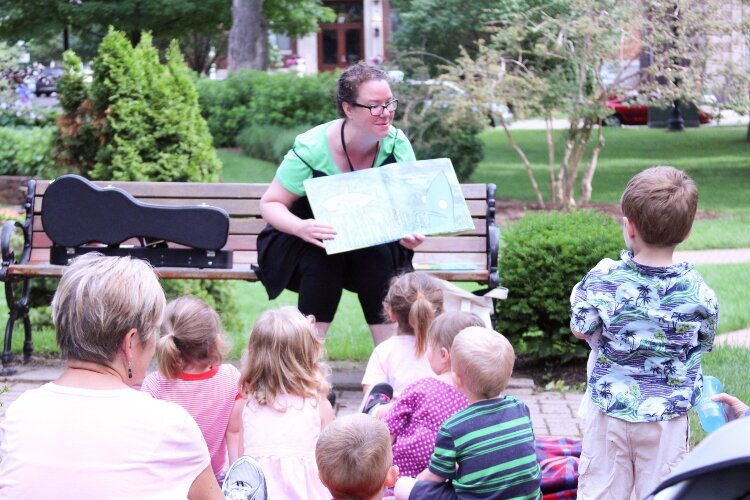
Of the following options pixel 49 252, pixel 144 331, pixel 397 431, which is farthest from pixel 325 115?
pixel 144 331

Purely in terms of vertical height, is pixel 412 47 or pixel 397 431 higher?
pixel 412 47

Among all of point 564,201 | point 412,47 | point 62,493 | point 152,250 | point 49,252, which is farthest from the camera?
point 412,47

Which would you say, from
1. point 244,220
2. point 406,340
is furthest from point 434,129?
point 406,340

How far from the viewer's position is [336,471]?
124 inches

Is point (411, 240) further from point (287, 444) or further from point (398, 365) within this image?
point (287, 444)

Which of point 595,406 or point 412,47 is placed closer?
point 595,406

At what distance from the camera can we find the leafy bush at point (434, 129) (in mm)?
16578

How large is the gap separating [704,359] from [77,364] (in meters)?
4.84

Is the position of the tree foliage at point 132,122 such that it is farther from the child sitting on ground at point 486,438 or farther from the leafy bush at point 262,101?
the leafy bush at point 262,101

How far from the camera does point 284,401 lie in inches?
157

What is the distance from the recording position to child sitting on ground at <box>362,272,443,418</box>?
179 inches

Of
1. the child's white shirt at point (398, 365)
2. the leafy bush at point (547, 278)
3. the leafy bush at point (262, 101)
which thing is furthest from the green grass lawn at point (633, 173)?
the child's white shirt at point (398, 365)

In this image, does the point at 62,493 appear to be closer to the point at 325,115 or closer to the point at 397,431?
the point at 397,431

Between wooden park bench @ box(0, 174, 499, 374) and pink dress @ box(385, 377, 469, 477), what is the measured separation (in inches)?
82.0
